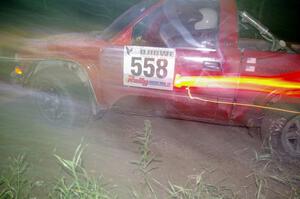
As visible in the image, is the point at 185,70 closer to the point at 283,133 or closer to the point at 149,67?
the point at 149,67

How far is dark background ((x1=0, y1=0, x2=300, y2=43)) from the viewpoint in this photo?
13609 mm

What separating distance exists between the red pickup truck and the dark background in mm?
8371

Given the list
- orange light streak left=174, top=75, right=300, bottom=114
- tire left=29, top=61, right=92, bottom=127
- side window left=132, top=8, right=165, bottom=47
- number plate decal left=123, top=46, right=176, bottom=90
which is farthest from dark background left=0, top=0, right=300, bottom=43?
orange light streak left=174, top=75, right=300, bottom=114

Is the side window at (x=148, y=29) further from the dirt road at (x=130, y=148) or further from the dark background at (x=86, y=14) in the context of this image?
the dark background at (x=86, y=14)

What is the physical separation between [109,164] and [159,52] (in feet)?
4.90

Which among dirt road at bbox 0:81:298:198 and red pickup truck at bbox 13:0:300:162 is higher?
red pickup truck at bbox 13:0:300:162

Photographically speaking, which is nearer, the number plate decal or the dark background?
the number plate decal

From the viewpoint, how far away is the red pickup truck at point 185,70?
416cm

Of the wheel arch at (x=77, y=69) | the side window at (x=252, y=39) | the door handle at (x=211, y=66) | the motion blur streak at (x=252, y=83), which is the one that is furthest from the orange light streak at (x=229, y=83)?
the wheel arch at (x=77, y=69)

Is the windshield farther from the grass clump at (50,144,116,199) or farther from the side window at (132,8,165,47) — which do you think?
the grass clump at (50,144,116,199)

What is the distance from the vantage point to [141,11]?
4.51 metres

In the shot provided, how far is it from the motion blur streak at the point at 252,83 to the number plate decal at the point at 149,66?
0.24m

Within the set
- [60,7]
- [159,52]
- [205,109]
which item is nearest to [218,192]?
[205,109]

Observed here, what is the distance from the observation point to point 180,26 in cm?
439
